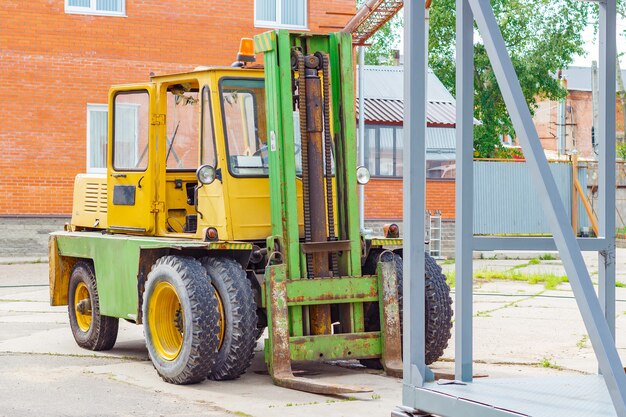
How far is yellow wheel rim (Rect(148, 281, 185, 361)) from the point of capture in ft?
31.4

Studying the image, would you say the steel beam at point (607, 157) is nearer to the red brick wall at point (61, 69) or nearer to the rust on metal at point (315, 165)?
the rust on metal at point (315, 165)

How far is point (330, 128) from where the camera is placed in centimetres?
959

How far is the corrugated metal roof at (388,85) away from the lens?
106ft

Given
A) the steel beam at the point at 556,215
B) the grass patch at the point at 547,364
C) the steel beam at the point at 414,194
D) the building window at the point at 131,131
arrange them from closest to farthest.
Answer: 1. the steel beam at the point at 556,215
2. the steel beam at the point at 414,194
3. the grass patch at the point at 547,364
4. the building window at the point at 131,131

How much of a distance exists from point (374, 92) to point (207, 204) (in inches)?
893

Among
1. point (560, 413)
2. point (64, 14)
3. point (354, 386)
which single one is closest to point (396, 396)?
point (354, 386)

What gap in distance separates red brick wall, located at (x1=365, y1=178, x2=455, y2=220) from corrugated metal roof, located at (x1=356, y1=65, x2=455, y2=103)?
160 inches

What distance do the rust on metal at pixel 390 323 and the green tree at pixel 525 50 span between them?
32.1 m

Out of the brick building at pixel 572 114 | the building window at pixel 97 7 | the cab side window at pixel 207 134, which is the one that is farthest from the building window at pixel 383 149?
the brick building at pixel 572 114

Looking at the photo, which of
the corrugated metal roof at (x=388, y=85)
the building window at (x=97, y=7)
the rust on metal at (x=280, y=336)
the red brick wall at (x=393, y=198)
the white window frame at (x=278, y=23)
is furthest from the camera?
the corrugated metal roof at (x=388, y=85)

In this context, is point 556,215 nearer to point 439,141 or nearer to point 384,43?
point 439,141

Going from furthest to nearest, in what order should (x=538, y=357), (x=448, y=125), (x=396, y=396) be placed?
(x=448, y=125) < (x=538, y=357) < (x=396, y=396)

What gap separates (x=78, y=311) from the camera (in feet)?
37.4

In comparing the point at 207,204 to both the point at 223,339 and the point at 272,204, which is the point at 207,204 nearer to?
the point at 272,204
